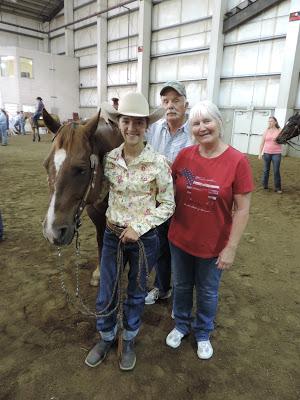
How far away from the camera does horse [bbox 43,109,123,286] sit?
168 cm

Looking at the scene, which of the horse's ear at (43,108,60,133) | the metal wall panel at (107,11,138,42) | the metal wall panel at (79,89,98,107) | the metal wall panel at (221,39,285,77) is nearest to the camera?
the horse's ear at (43,108,60,133)

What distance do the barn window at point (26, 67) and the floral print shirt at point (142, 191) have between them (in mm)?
22842

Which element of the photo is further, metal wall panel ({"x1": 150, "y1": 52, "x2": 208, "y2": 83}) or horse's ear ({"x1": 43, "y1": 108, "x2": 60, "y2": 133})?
metal wall panel ({"x1": 150, "y1": 52, "x2": 208, "y2": 83})

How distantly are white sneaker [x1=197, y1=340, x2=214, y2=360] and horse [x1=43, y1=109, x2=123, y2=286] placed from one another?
121cm

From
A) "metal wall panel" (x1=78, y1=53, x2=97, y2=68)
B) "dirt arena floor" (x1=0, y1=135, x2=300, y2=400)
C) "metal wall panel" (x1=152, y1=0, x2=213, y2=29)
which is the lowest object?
"dirt arena floor" (x1=0, y1=135, x2=300, y2=400)

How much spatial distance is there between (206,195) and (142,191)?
402mm

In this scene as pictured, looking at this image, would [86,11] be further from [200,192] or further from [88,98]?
[200,192]

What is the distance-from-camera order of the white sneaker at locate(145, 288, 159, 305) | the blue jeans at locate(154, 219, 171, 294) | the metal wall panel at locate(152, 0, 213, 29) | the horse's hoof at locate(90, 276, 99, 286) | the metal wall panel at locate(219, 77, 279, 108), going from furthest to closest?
1. the metal wall panel at locate(152, 0, 213, 29)
2. the metal wall panel at locate(219, 77, 279, 108)
3. the horse's hoof at locate(90, 276, 99, 286)
4. the white sneaker at locate(145, 288, 159, 305)
5. the blue jeans at locate(154, 219, 171, 294)

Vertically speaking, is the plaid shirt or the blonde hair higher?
the blonde hair

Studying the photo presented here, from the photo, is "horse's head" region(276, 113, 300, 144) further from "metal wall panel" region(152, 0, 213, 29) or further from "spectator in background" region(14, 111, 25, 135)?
"spectator in background" region(14, 111, 25, 135)

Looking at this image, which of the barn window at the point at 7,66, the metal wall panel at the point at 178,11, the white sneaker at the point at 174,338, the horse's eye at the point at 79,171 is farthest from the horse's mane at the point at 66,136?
the barn window at the point at 7,66

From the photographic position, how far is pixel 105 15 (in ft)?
62.0

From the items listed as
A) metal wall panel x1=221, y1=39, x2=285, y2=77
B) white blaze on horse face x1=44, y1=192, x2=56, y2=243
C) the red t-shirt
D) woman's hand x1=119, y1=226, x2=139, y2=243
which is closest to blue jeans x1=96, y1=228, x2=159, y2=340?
woman's hand x1=119, y1=226, x2=139, y2=243

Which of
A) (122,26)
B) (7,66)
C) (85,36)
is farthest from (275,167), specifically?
(7,66)
